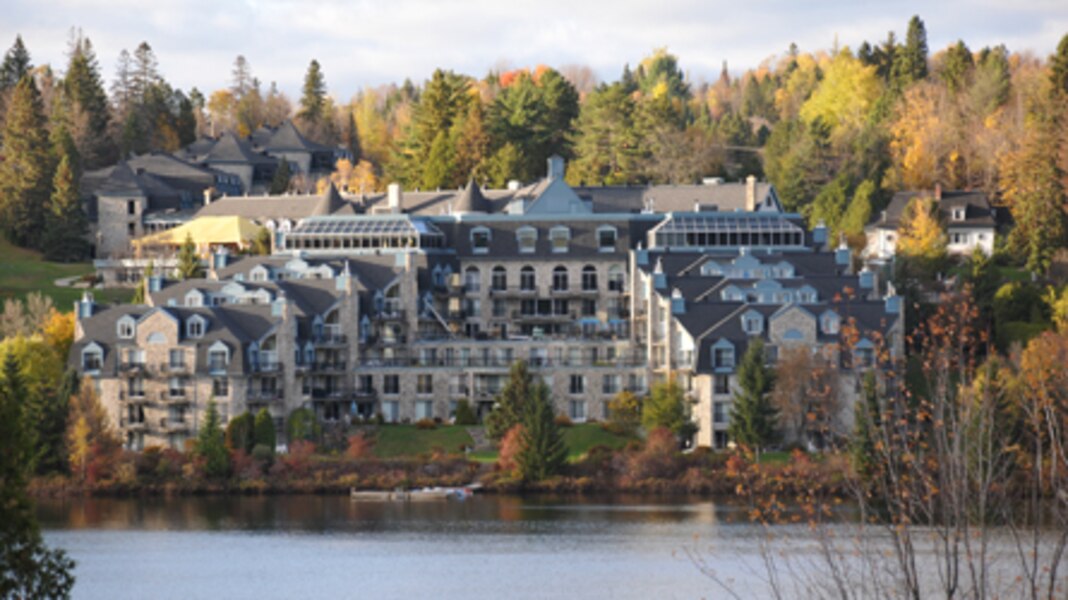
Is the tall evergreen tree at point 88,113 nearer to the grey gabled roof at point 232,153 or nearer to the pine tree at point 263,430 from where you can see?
the grey gabled roof at point 232,153

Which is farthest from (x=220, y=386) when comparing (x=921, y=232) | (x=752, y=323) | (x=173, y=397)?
(x=921, y=232)

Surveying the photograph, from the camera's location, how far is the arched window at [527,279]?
115125mm

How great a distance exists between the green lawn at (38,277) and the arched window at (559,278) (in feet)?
83.9

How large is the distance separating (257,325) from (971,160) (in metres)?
57.3

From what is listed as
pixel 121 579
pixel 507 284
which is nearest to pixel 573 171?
pixel 507 284

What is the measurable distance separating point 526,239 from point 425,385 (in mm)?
16602

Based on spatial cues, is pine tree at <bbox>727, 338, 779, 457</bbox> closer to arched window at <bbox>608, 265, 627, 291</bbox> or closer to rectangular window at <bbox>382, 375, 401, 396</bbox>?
rectangular window at <bbox>382, 375, 401, 396</bbox>

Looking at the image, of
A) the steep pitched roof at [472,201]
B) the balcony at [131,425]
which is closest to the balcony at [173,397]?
the balcony at [131,425]

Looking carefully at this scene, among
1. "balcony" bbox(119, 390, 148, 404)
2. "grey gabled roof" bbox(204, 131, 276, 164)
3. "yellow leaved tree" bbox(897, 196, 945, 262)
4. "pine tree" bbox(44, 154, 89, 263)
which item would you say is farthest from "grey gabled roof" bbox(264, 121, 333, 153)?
"balcony" bbox(119, 390, 148, 404)

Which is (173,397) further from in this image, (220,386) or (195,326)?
(195,326)

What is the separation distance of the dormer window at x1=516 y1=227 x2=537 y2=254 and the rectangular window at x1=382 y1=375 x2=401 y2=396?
16.1 metres

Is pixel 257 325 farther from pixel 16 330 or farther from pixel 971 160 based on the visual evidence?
pixel 971 160

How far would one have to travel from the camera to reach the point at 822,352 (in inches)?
3644

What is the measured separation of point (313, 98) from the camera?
7589 inches
